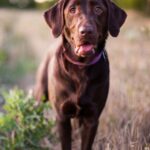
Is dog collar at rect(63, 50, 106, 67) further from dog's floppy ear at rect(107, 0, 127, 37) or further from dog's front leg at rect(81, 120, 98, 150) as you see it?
dog's front leg at rect(81, 120, 98, 150)

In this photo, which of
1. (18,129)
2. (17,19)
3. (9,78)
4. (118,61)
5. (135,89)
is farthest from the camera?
(17,19)

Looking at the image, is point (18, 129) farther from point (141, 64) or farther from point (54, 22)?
point (141, 64)

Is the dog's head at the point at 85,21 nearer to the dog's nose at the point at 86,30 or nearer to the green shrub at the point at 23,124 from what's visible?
the dog's nose at the point at 86,30

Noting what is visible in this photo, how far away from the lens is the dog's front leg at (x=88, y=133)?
666 centimetres

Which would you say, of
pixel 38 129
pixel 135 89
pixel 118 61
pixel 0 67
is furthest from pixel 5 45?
pixel 38 129

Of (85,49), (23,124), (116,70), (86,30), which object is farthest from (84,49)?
(116,70)

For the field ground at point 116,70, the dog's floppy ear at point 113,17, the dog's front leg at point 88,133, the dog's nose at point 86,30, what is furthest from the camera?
the field ground at point 116,70

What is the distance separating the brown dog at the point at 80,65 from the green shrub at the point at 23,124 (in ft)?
1.48

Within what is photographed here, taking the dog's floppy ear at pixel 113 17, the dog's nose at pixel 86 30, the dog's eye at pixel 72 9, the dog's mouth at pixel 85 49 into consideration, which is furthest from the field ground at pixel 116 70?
the dog's eye at pixel 72 9

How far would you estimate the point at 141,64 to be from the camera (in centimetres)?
1028

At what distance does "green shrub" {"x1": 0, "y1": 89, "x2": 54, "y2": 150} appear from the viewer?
715cm

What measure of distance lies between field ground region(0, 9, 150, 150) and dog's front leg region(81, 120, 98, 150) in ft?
0.62

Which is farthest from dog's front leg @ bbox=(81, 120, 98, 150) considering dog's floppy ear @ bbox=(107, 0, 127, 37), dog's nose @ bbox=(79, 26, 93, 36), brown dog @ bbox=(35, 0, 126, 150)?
dog's nose @ bbox=(79, 26, 93, 36)

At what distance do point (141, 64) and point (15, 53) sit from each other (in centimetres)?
546
